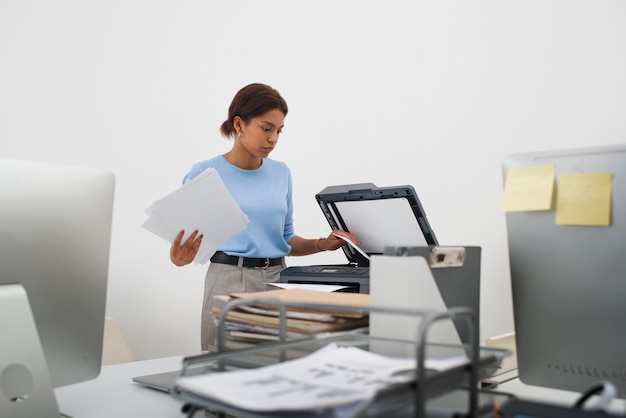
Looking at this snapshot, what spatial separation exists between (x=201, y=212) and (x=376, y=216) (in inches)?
18.1

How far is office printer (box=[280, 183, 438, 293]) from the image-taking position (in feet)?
4.41

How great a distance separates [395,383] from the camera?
59 centimetres

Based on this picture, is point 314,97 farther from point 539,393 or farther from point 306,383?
point 306,383

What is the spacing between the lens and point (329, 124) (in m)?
2.50

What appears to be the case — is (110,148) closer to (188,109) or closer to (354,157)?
(188,109)

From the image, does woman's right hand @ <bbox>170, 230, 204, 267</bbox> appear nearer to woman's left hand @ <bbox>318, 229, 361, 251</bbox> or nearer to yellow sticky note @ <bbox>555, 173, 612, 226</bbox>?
woman's left hand @ <bbox>318, 229, 361, 251</bbox>

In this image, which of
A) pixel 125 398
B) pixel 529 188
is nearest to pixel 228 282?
pixel 125 398

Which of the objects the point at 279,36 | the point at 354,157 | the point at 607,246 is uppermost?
the point at 279,36

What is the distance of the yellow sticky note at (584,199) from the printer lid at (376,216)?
466 mm

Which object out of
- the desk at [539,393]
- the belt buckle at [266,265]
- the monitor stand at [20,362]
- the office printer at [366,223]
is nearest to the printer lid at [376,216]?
the office printer at [366,223]

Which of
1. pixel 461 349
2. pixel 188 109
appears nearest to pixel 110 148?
pixel 188 109

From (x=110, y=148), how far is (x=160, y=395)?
214 cm

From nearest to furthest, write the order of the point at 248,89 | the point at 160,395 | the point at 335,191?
1. the point at 160,395
2. the point at 335,191
3. the point at 248,89

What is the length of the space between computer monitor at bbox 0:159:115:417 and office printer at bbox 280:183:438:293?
1.93 feet
